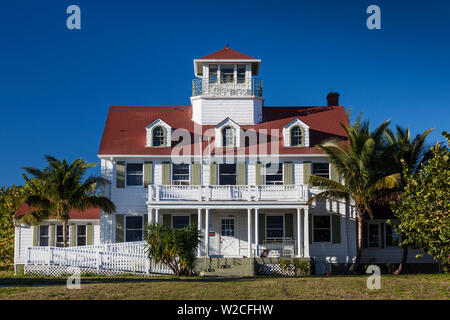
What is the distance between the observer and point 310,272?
2964 centimetres

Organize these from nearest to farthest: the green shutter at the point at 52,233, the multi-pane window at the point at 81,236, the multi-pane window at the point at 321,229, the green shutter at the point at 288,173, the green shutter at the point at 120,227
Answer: the green shutter at the point at 120,227 < the multi-pane window at the point at 321,229 < the green shutter at the point at 288,173 < the green shutter at the point at 52,233 < the multi-pane window at the point at 81,236

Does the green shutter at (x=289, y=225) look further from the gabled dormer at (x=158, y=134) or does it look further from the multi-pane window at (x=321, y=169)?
the gabled dormer at (x=158, y=134)

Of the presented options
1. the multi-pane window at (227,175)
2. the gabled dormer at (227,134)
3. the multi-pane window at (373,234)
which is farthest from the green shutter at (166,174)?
the multi-pane window at (373,234)

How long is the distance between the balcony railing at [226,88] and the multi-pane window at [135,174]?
5.90 meters

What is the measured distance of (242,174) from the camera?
31828mm

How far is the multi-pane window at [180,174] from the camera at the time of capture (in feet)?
105

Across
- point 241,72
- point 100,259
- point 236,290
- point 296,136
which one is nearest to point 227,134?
point 296,136

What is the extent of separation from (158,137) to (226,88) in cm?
526

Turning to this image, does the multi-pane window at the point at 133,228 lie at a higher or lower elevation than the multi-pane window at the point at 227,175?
lower

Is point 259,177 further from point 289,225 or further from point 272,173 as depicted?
point 289,225

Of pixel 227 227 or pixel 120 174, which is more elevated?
pixel 120 174

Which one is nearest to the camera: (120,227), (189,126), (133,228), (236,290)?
(236,290)

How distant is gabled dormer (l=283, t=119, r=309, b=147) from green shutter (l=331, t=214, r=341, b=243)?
410 centimetres
